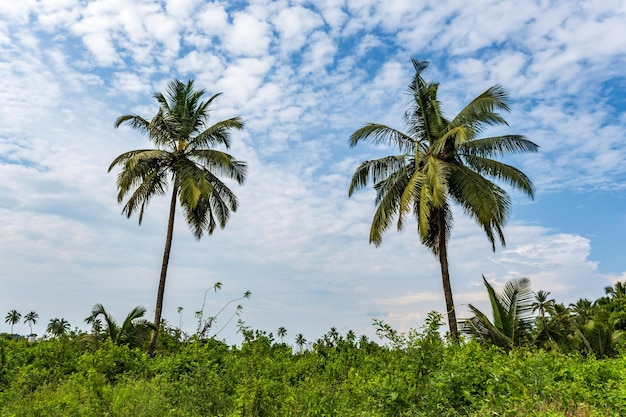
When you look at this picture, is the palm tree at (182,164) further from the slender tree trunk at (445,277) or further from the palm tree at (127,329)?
the slender tree trunk at (445,277)

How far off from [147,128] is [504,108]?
14350 mm

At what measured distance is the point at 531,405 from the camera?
6.22 meters

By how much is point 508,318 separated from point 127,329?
1363 cm

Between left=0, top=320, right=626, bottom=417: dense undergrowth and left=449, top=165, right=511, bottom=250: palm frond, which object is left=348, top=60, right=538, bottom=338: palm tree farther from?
left=0, top=320, right=626, bottom=417: dense undergrowth

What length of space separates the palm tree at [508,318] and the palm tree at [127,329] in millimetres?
11980

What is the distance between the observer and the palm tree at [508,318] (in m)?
15.1

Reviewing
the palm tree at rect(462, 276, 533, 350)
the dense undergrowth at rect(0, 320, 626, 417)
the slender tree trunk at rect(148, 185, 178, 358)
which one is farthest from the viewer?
the slender tree trunk at rect(148, 185, 178, 358)

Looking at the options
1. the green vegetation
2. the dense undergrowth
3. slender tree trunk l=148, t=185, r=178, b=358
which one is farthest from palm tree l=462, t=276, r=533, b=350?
slender tree trunk l=148, t=185, r=178, b=358

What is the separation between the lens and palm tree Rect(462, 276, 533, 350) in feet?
49.5

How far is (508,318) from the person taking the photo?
49.7 ft

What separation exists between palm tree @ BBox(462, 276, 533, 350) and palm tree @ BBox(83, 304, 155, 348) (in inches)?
472

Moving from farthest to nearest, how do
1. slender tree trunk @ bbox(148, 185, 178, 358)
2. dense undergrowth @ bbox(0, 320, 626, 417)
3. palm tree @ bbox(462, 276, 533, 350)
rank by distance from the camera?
slender tree trunk @ bbox(148, 185, 178, 358) < palm tree @ bbox(462, 276, 533, 350) < dense undergrowth @ bbox(0, 320, 626, 417)

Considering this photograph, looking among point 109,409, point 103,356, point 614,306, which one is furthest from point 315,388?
point 614,306

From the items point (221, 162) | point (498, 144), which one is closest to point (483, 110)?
point (498, 144)
